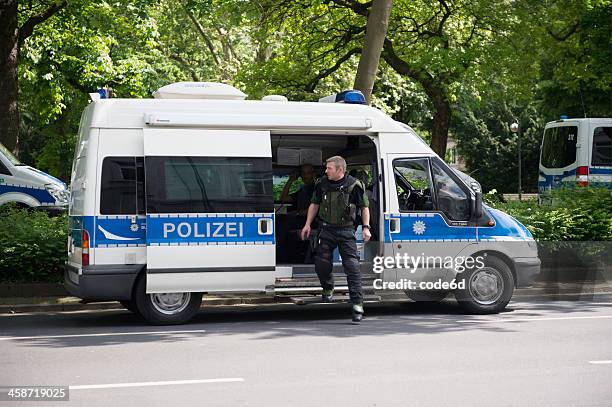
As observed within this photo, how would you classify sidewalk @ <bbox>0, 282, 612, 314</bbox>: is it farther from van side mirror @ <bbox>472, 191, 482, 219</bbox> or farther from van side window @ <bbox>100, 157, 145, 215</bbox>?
van side window @ <bbox>100, 157, 145, 215</bbox>

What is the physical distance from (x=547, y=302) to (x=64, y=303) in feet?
22.9

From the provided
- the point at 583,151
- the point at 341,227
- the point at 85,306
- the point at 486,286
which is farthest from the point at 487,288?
the point at 583,151

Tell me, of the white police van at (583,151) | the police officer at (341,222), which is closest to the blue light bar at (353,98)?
A: the police officer at (341,222)

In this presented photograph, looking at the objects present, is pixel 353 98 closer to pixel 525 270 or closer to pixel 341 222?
pixel 341 222

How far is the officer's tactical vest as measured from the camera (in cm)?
1124

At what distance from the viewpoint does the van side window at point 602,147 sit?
2512cm

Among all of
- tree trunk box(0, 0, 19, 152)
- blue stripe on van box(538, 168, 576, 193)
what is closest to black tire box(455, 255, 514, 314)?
tree trunk box(0, 0, 19, 152)

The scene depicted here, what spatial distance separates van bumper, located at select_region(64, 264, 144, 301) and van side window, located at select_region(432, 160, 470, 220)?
390 centimetres

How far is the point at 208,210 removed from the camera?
1115 cm

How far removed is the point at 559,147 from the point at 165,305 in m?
17.5

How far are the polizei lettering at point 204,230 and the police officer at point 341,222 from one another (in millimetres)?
1006

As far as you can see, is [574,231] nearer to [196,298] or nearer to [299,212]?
[299,212]

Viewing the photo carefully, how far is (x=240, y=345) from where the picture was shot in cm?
963

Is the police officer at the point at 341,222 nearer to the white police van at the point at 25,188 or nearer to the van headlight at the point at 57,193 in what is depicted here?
the white police van at the point at 25,188
